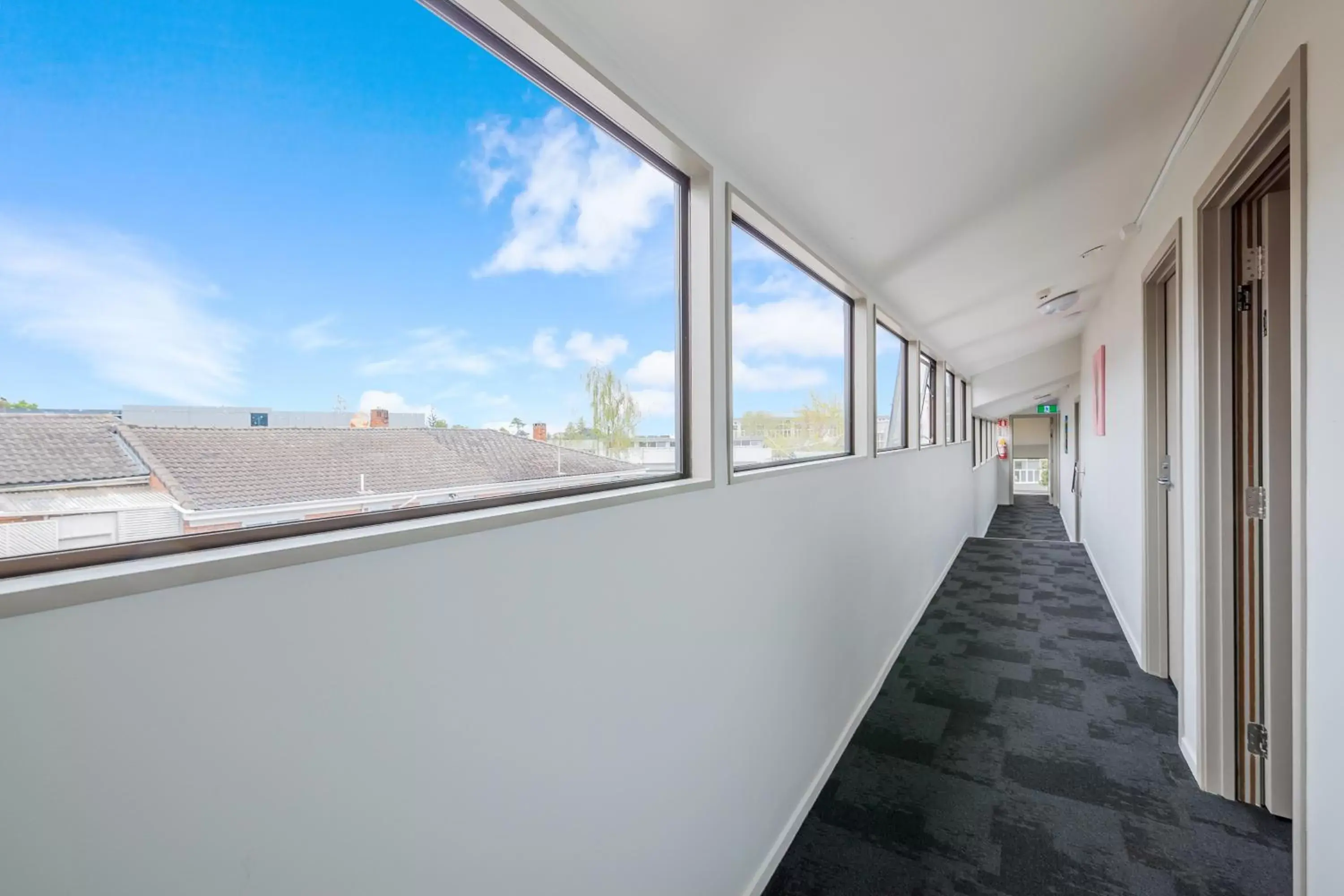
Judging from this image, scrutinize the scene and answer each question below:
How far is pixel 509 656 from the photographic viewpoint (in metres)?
1.03

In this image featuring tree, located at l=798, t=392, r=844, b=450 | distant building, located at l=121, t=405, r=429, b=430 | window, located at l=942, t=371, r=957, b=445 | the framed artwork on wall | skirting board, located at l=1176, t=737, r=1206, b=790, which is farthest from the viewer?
window, located at l=942, t=371, r=957, b=445

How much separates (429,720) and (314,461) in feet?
1.43

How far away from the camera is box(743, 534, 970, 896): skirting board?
6.18 ft

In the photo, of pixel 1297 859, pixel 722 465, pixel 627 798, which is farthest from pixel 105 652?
pixel 1297 859

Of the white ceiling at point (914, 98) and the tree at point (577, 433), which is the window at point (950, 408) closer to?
the white ceiling at point (914, 98)

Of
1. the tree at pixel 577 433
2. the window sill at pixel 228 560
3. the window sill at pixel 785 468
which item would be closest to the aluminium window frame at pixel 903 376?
the window sill at pixel 785 468

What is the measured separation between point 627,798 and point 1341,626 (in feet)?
5.11

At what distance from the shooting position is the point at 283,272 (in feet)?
2.71

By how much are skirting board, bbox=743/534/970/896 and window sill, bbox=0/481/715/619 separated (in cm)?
156

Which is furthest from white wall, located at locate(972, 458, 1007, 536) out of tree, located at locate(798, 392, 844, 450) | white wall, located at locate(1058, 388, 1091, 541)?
tree, located at locate(798, 392, 844, 450)

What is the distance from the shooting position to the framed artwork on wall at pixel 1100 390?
4977 millimetres

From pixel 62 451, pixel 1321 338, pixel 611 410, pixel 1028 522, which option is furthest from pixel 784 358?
pixel 1028 522

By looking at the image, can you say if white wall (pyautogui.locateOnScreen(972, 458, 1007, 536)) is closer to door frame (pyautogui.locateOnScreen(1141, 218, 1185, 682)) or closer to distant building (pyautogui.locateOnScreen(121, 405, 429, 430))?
door frame (pyautogui.locateOnScreen(1141, 218, 1185, 682))

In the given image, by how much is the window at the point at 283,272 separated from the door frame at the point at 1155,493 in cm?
336
